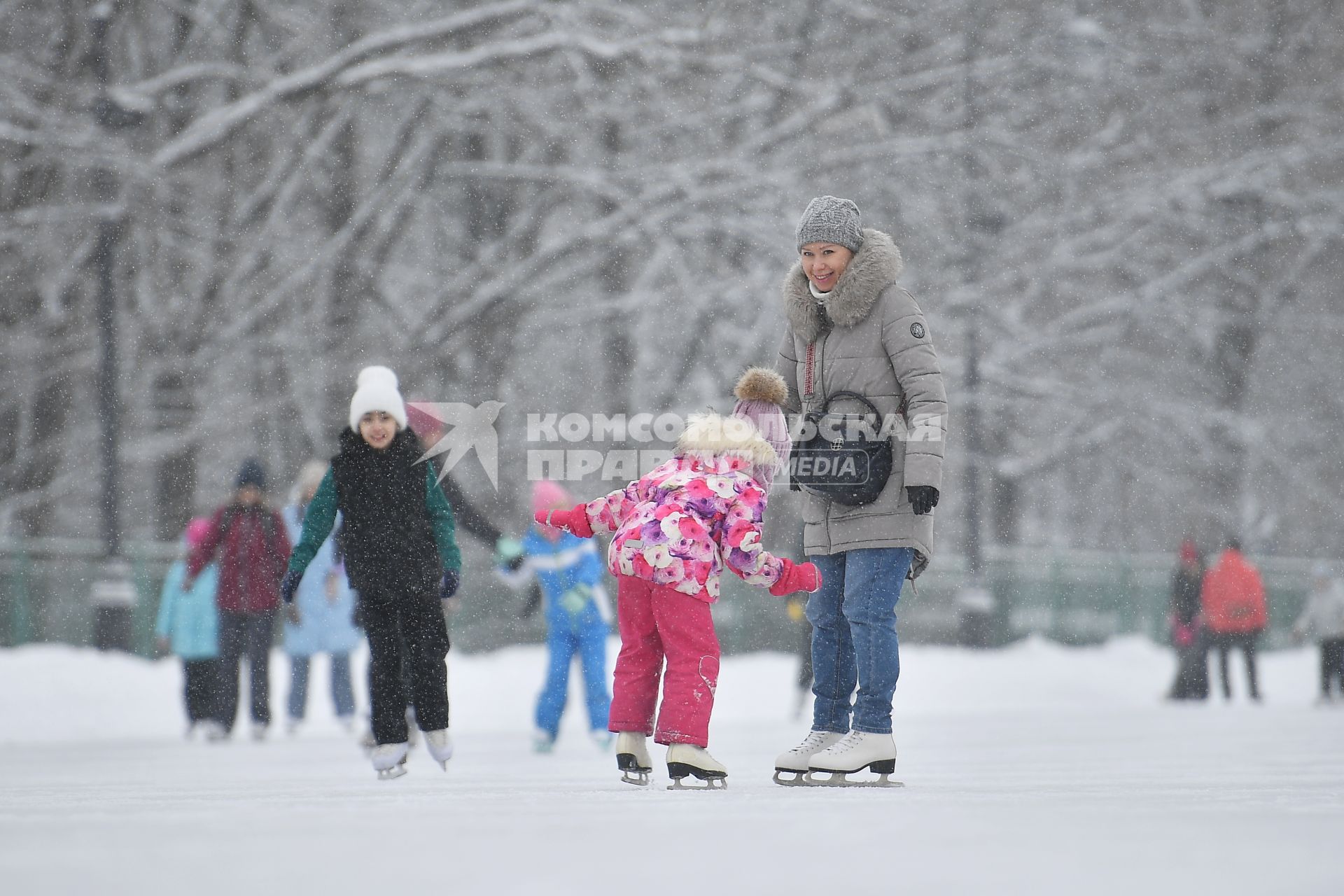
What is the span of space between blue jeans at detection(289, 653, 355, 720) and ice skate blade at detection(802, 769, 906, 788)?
6.38m

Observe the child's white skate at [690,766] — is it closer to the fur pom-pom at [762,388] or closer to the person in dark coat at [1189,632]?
the fur pom-pom at [762,388]

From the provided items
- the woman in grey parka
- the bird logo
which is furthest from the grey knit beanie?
the bird logo

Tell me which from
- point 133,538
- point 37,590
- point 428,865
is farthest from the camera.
→ point 133,538

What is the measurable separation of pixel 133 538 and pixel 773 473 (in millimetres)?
23203

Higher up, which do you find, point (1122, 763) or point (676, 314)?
point (676, 314)

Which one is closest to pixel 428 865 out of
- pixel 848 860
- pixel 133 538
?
pixel 848 860

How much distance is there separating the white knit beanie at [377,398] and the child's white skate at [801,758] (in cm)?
203

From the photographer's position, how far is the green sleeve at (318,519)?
6.89 m

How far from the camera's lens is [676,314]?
22.2 meters

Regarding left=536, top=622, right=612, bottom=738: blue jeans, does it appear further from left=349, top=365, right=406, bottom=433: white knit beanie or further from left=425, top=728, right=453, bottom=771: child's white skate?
left=349, top=365, right=406, bottom=433: white knit beanie

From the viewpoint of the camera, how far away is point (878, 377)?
6.05m

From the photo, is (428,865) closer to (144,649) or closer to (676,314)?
(144,649)

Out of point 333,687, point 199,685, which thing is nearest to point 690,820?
point 333,687

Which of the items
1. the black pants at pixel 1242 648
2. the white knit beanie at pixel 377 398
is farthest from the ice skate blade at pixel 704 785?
the black pants at pixel 1242 648
